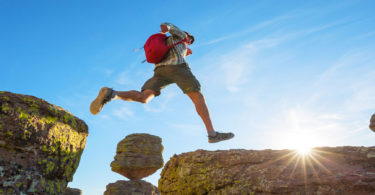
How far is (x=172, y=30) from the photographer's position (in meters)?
6.02

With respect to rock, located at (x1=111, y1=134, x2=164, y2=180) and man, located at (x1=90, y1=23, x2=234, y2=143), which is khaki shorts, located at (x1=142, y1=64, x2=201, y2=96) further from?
rock, located at (x1=111, y1=134, x2=164, y2=180)

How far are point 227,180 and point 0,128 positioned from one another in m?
2.75

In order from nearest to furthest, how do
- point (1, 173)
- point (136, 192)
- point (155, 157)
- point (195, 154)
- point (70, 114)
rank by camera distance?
point (1, 173), point (70, 114), point (195, 154), point (136, 192), point (155, 157)

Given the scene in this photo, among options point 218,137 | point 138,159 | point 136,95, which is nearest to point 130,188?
point 138,159

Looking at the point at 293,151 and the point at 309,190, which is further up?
the point at 293,151

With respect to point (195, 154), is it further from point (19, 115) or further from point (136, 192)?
point (136, 192)

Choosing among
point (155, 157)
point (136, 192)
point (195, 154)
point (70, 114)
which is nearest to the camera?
point (70, 114)

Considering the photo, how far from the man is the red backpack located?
0.09 metres

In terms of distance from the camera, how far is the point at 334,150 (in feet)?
13.2

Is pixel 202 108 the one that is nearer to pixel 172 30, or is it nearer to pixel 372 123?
pixel 172 30

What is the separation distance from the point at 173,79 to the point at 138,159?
18.2 m

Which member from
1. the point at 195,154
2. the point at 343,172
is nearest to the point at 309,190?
the point at 343,172

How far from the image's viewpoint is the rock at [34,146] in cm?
245

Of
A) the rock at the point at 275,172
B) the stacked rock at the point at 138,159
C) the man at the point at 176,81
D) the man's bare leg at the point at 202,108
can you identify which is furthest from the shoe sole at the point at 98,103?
the stacked rock at the point at 138,159
